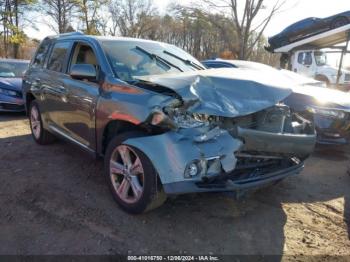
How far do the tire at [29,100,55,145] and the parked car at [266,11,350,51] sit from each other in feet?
33.5

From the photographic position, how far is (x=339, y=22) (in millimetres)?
11305

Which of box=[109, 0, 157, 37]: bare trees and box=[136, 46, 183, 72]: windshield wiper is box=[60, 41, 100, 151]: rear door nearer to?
box=[136, 46, 183, 72]: windshield wiper

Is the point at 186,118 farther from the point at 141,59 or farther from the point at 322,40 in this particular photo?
the point at 322,40

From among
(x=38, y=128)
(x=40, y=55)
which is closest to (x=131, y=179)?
(x=38, y=128)

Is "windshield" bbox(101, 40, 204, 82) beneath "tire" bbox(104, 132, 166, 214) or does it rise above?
above

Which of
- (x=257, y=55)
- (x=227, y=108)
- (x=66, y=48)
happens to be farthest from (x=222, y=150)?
(x=257, y=55)

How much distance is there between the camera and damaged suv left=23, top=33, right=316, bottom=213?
287cm

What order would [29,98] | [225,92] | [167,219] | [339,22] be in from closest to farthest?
[225,92]
[167,219]
[29,98]
[339,22]

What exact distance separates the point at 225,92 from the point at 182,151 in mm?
836

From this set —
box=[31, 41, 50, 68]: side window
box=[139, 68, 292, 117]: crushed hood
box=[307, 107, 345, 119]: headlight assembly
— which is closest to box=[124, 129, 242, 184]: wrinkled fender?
box=[139, 68, 292, 117]: crushed hood

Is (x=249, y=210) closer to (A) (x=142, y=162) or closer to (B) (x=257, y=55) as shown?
(A) (x=142, y=162)

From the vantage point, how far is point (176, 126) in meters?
2.88

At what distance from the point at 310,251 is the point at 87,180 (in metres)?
2.73

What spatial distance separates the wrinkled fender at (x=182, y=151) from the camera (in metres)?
2.79
